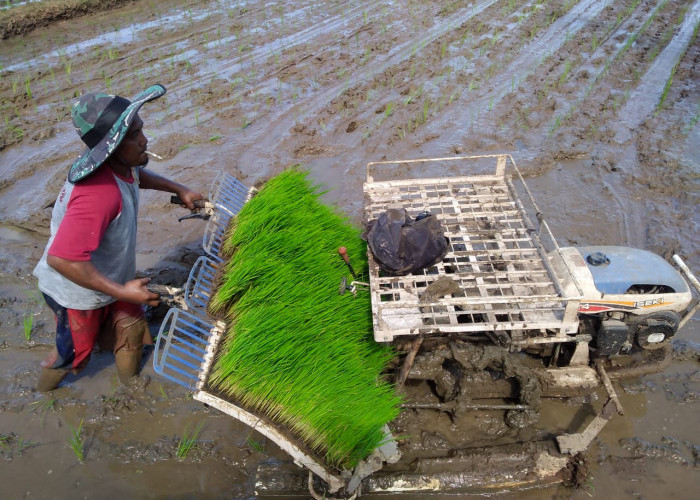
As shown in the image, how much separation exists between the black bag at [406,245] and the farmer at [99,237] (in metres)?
1.27

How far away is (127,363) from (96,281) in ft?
3.55

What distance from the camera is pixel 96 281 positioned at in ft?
8.41

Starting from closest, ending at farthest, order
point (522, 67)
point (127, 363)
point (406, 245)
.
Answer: point (406, 245) < point (127, 363) < point (522, 67)

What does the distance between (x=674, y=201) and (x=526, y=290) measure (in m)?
3.05

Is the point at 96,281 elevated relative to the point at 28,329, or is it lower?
elevated

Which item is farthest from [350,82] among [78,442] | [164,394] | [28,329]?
[78,442]

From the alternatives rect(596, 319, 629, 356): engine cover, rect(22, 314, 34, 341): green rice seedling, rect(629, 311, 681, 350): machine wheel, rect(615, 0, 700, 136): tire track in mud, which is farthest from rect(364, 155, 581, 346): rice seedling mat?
rect(615, 0, 700, 136): tire track in mud

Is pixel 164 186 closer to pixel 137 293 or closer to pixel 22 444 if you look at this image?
pixel 137 293

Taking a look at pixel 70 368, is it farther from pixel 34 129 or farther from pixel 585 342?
pixel 34 129

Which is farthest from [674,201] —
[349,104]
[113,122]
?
[113,122]

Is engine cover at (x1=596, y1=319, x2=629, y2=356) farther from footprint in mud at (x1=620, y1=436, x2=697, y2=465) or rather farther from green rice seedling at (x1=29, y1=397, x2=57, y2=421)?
green rice seedling at (x1=29, y1=397, x2=57, y2=421)

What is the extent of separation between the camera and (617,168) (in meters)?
5.64

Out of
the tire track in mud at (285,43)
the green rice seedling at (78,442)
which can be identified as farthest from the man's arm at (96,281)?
the tire track in mud at (285,43)

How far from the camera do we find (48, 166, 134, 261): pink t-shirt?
2463mm
